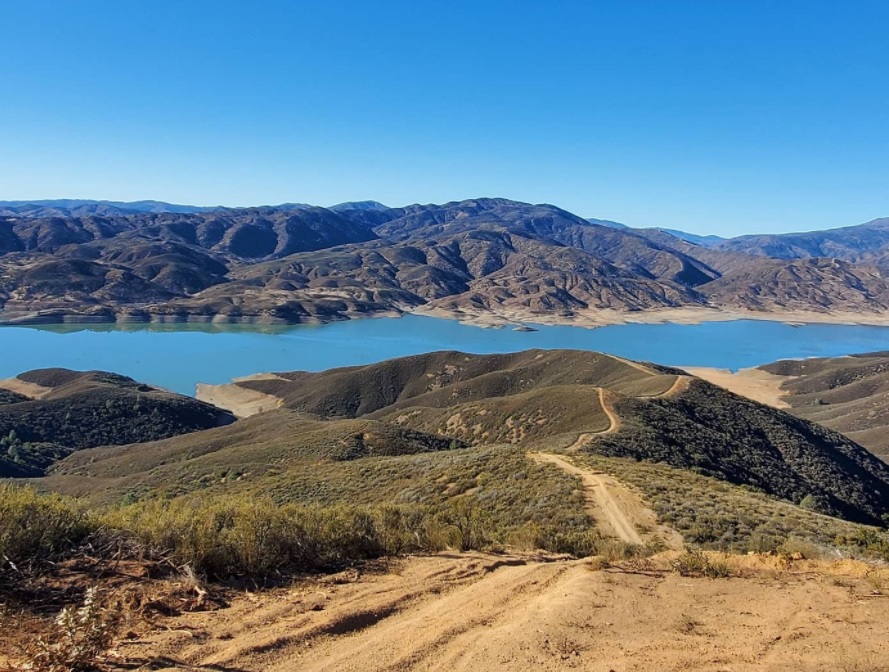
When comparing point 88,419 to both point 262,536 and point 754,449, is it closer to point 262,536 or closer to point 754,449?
point 262,536

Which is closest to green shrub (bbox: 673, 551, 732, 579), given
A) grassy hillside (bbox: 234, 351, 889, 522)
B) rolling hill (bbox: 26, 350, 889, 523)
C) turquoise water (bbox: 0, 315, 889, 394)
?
rolling hill (bbox: 26, 350, 889, 523)

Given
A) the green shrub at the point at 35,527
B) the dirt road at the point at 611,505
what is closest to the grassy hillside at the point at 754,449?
the dirt road at the point at 611,505

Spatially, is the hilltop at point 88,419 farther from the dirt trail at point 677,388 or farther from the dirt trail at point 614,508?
the dirt trail at point 677,388

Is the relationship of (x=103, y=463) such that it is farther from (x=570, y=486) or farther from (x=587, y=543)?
(x=587, y=543)

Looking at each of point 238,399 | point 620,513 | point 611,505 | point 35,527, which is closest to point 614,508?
point 611,505

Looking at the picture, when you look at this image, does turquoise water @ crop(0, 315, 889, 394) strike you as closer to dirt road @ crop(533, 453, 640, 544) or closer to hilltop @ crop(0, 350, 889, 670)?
dirt road @ crop(533, 453, 640, 544)

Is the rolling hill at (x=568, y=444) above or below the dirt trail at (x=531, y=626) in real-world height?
below
